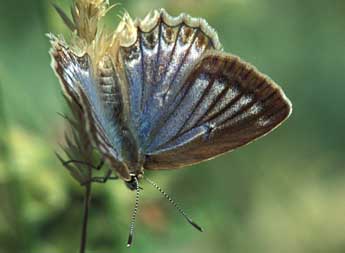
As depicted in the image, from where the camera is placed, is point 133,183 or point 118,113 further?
point 118,113

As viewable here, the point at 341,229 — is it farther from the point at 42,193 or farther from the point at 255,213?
the point at 42,193

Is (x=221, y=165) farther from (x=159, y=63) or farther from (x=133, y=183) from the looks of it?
(x=133, y=183)

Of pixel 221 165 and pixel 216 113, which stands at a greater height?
pixel 216 113

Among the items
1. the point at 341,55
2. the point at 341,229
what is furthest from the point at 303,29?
the point at 341,229

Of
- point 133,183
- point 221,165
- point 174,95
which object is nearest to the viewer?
point 133,183

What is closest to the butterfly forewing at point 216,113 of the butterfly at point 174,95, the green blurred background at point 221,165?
the butterfly at point 174,95

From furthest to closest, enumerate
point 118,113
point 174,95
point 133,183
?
point 174,95 → point 118,113 → point 133,183

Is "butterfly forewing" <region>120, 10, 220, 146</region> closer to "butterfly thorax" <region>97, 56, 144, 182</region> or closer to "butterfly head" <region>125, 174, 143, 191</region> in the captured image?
"butterfly thorax" <region>97, 56, 144, 182</region>

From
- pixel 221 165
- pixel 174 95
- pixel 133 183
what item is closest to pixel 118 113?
pixel 174 95
